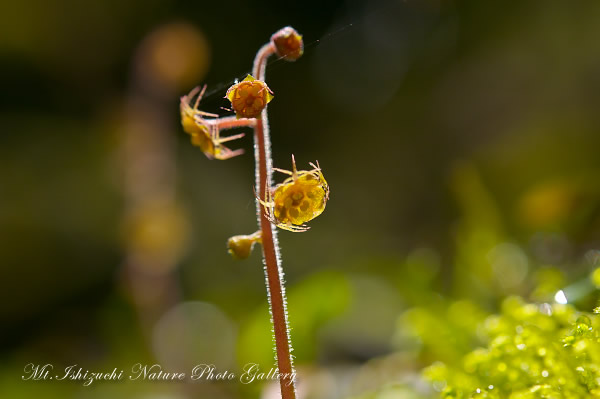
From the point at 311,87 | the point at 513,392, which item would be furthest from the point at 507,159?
the point at 513,392

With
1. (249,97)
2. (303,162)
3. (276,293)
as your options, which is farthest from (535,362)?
(303,162)

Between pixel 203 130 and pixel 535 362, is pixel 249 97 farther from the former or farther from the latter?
pixel 535 362

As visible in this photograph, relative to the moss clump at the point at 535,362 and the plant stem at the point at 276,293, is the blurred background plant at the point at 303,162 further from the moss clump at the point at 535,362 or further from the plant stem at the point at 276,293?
the plant stem at the point at 276,293

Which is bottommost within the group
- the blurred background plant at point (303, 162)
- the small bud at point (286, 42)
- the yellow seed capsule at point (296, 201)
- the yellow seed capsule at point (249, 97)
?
the yellow seed capsule at point (296, 201)

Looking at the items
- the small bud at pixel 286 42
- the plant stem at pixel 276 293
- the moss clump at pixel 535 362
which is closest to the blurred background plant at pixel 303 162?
the moss clump at pixel 535 362

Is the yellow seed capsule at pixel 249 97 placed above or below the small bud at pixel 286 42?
below

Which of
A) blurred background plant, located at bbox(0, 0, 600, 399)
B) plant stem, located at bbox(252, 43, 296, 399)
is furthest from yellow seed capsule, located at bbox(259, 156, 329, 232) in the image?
blurred background plant, located at bbox(0, 0, 600, 399)

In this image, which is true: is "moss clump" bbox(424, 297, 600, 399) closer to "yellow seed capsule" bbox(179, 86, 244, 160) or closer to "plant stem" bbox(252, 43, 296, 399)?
"plant stem" bbox(252, 43, 296, 399)
